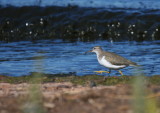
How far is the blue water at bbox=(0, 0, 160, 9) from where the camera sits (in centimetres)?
2714

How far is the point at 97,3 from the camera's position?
28.0 metres

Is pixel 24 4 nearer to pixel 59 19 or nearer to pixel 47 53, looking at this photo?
pixel 59 19

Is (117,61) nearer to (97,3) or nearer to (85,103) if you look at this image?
(85,103)

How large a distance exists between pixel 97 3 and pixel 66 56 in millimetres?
12107

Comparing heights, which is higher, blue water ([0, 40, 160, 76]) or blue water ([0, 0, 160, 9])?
blue water ([0, 0, 160, 9])

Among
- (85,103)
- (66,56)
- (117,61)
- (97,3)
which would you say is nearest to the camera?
(85,103)

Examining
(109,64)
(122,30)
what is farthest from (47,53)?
(122,30)

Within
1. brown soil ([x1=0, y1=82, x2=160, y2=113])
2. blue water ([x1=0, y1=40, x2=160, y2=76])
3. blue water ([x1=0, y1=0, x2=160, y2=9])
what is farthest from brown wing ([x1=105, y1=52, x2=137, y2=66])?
blue water ([x1=0, y1=0, x2=160, y2=9])

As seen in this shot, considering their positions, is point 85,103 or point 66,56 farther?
point 66,56

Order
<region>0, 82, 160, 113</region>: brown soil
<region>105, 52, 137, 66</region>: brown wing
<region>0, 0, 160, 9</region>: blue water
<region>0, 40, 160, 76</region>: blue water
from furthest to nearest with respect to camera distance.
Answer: <region>0, 0, 160, 9</region>: blue water, <region>0, 40, 160, 76</region>: blue water, <region>105, 52, 137, 66</region>: brown wing, <region>0, 82, 160, 113</region>: brown soil

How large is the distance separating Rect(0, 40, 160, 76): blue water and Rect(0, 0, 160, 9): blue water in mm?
6656

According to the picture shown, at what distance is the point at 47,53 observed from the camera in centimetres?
1717

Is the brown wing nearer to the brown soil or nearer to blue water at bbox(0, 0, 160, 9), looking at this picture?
the brown soil

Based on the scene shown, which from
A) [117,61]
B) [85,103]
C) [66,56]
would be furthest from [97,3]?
[85,103]
